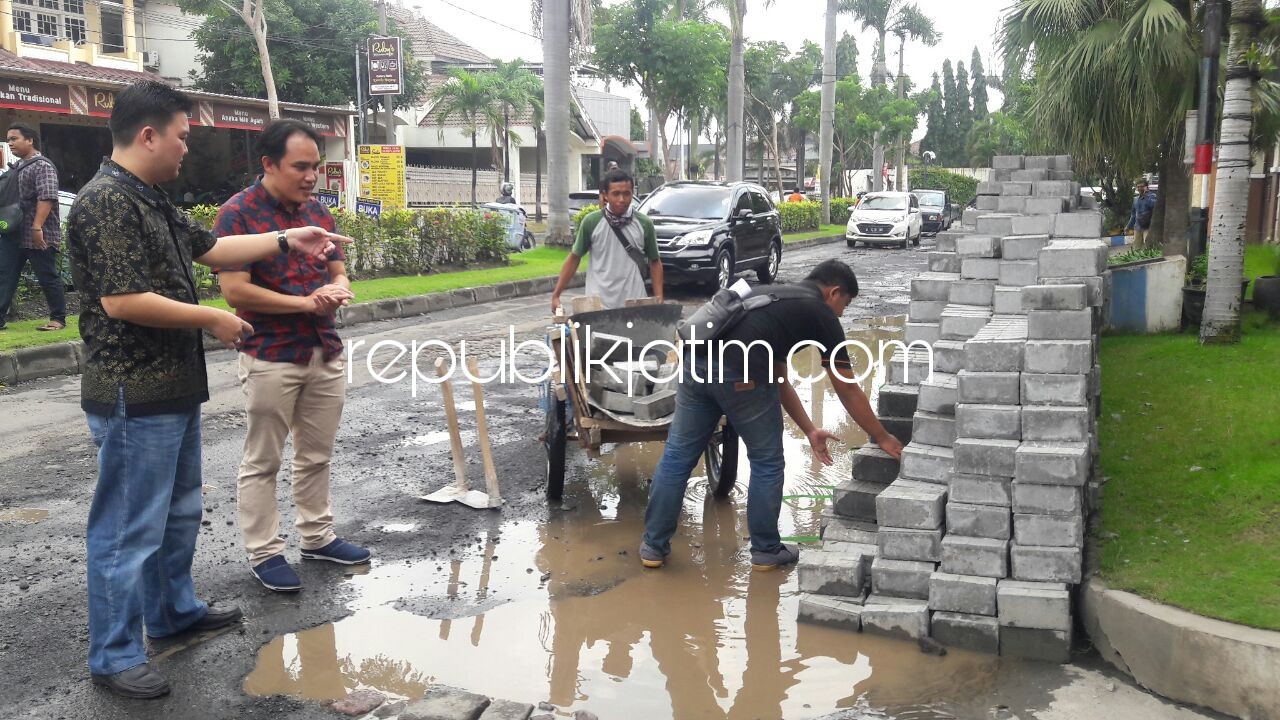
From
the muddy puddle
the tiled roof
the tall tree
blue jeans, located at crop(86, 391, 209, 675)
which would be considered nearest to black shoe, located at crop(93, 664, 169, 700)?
blue jeans, located at crop(86, 391, 209, 675)

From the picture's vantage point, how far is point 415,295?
14.3 m

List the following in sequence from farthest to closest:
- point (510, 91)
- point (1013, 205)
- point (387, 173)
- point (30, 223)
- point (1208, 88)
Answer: point (510, 91)
point (387, 173)
point (30, 223)
point (1208, 88)
point (1013, 205)

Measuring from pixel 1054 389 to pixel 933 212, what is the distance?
29710 mm

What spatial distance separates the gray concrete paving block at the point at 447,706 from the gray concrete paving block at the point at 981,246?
394 cm

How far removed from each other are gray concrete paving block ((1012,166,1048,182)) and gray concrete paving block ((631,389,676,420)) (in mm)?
3972

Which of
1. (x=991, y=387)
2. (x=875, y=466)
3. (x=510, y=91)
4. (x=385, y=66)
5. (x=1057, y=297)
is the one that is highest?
(x=510, y=91)

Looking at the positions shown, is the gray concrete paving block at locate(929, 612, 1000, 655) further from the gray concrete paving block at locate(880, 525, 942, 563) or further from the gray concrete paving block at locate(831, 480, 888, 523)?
the gray concrete paving block at locate(831, 480, 888, 523)

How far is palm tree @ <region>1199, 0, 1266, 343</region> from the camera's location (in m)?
7.82

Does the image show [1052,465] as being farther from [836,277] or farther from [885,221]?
[885,221]

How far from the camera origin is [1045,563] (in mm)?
4199

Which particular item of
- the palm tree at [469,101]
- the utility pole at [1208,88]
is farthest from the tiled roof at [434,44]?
the utility pole at [1208,88]

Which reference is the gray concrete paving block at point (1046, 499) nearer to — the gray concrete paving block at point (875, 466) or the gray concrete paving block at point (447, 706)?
the gray concrete paving block at point (875, 466)

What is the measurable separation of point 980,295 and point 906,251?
2046cm

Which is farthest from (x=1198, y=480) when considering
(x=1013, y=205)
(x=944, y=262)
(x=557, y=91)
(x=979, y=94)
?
(x=979, y=94)
